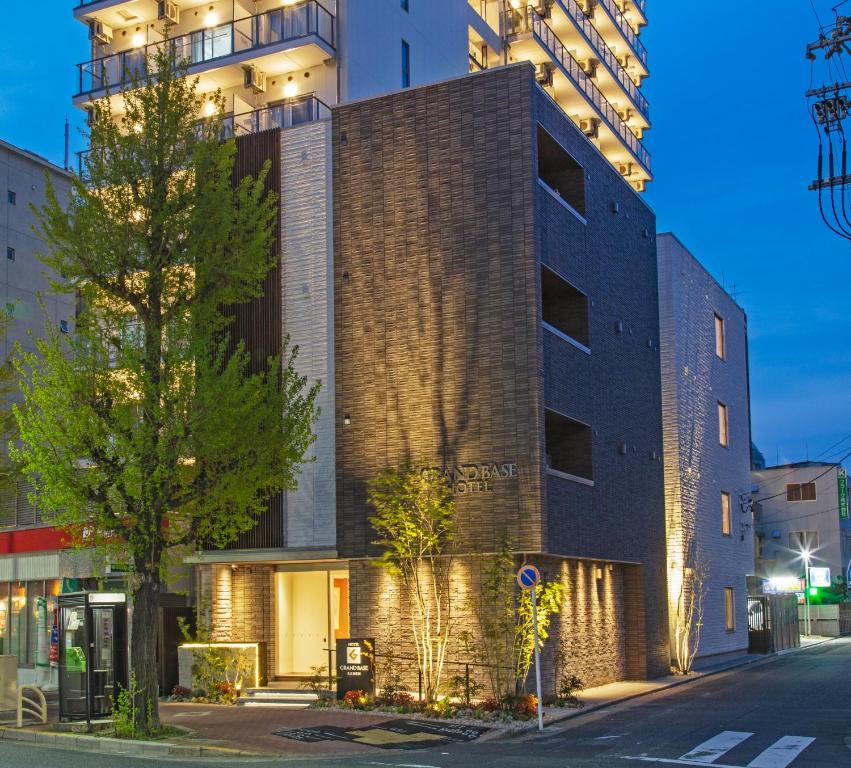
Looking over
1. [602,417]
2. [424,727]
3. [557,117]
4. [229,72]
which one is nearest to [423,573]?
[424,727]

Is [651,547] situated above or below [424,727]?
above

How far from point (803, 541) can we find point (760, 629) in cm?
3447

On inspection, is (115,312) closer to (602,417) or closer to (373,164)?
(373,164)

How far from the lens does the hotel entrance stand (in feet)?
83.9

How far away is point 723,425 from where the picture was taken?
40531 millimetres

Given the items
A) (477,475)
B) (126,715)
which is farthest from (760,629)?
(126,715)

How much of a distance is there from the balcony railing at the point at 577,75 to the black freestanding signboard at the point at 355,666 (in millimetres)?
33810

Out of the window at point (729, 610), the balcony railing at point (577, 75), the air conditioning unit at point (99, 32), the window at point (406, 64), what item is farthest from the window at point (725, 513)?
the air conditioning unit at point (99, 32)

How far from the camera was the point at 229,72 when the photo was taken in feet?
122

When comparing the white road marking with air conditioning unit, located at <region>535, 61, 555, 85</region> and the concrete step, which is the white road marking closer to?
the concrete step

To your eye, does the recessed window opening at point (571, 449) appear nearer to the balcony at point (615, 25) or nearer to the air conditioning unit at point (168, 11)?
the air conditioning unit at point (168, 11)

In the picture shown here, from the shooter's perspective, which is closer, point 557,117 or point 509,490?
point 509,490

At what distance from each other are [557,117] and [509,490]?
887 cm

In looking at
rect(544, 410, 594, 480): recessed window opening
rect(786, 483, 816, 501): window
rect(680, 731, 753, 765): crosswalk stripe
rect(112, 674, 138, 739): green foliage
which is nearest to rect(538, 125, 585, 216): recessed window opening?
rect(544, 410, 594, 480): recessed window opening
